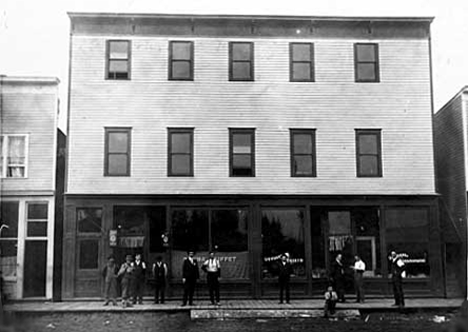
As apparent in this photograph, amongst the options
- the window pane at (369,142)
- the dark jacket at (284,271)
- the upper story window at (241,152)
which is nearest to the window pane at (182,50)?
the upper story window at (241,152)

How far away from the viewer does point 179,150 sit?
44.9ft

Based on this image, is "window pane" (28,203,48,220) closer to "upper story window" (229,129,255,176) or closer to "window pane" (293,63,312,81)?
"upper story window" (229,129,255,176)

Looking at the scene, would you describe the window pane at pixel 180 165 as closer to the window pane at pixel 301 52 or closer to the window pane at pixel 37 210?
the window pane at pixel 37 210

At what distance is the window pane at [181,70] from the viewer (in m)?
13.6

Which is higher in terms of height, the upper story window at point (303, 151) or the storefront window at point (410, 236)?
the upper story window at point (303, 151)

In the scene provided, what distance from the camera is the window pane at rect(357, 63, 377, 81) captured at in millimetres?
14078

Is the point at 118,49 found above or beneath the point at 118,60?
above

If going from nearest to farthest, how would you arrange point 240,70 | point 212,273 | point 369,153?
point 212,273, point 240,70, point 369,153

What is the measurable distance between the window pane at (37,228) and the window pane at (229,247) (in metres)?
3.64

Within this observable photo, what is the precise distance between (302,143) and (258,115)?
1.23 m

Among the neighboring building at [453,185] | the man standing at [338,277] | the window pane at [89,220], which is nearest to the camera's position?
the neighboring building at [453,185]

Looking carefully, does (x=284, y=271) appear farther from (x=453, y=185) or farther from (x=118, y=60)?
(x=118, y=60)

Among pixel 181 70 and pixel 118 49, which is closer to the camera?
pixel 118 49

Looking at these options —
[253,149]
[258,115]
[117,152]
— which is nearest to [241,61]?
[258,115]
